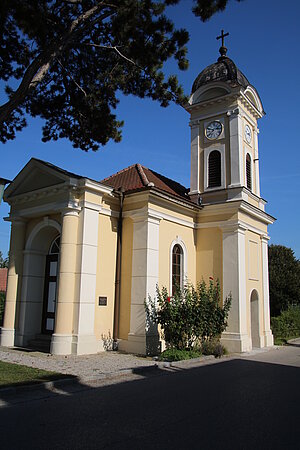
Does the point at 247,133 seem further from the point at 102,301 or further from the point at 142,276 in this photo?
the point at 102,301

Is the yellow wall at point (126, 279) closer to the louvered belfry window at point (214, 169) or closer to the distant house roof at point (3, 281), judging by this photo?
the louvered belfry window at point (214, 169)

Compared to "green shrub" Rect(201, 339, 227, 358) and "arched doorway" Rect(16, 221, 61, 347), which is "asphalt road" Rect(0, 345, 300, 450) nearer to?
"green shrub" Rect(201, 339, 227, 358)

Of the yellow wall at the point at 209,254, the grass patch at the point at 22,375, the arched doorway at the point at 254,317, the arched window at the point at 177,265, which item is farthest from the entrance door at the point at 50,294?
the arched doorway at the point at 254,317

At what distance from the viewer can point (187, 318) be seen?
42.0ft

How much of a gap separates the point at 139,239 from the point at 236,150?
22.2 feet

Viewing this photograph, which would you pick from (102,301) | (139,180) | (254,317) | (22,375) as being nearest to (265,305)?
(254,317)

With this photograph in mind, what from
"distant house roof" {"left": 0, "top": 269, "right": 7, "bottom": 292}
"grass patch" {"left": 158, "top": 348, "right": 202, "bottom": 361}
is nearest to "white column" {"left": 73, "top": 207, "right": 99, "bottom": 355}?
"grass patch" {"left": 158, "top": 348, "right": 202, "bottom": 361}

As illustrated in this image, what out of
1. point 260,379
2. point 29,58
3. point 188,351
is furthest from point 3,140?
point 260,379

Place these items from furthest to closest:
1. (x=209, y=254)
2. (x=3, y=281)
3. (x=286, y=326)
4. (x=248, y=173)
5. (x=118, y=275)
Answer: (x=3, y=281) → (x=286, y=326) → (x=248, y=173) → (x=209, y=254) → (x=118, y=275)

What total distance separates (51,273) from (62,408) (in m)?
9.38

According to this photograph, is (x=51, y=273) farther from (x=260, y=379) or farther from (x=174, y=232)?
(x=260, y=379)

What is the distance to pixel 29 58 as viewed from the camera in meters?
10.7

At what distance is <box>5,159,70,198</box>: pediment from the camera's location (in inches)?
557

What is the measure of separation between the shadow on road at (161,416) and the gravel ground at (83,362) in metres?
0.94
